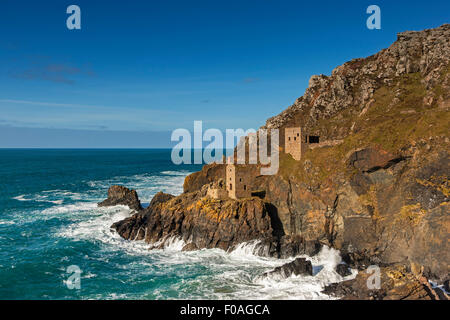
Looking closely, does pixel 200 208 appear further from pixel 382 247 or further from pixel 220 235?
pixel 382 247

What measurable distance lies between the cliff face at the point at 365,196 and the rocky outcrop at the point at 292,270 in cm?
722

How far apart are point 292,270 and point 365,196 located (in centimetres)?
1814

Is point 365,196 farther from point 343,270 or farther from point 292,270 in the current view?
point 292,270

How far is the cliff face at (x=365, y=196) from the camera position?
4384cm

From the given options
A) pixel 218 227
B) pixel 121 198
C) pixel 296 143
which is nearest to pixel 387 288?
pixel 218 227

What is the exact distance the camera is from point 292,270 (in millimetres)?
41250

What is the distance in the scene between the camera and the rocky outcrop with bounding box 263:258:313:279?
134ft

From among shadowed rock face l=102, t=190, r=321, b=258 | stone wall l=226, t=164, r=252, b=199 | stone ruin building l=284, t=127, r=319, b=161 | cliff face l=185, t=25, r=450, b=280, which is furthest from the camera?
stone ruin building l=284, t=127, r=319, b=161

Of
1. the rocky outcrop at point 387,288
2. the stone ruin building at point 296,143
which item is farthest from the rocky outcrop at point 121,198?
the rocky outcrop at point 387,288

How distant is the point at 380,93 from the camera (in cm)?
7100

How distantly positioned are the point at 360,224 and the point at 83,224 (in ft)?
175

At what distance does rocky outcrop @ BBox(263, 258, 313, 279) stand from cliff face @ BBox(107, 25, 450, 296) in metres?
7.22

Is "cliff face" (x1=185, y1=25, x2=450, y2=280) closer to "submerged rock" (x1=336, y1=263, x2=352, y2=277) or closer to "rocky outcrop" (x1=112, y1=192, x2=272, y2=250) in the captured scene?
"submerged rock" (x1=336, y1=263, x2=352, y2=277)

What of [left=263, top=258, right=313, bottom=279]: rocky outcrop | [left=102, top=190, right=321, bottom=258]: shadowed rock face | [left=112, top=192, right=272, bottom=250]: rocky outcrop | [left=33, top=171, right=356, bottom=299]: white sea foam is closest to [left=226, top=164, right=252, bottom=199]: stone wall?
[left=102, top=190, right=321, bottom=258]: shadowed rock face
